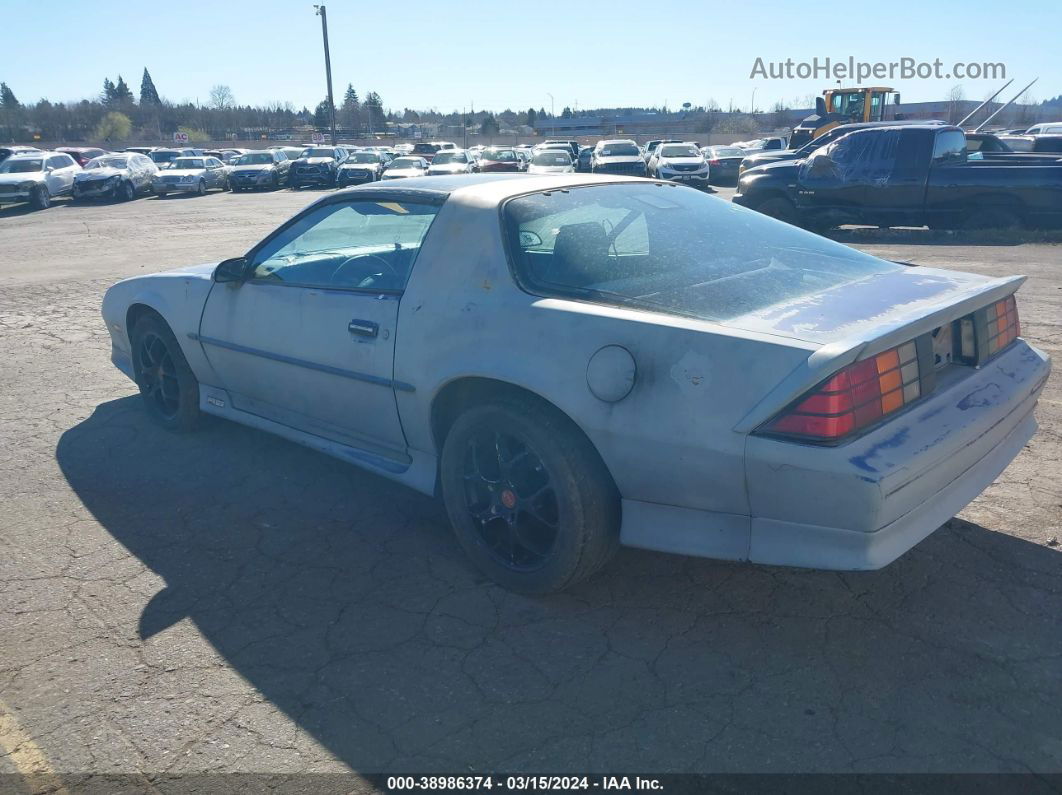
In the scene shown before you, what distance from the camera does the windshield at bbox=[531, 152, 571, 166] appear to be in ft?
87.5

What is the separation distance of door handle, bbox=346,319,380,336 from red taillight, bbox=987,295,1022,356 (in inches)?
92.3

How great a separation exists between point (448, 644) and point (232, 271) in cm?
235

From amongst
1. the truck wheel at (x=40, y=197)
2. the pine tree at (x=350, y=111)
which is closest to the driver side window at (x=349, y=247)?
the truck wheel at (x=40, y=197)

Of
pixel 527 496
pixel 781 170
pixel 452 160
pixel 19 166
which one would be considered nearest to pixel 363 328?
pixel 527 496

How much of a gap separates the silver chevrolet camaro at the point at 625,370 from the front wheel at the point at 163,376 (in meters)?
0.72

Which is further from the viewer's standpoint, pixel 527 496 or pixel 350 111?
pixel 350 111

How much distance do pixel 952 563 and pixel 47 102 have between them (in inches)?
3867

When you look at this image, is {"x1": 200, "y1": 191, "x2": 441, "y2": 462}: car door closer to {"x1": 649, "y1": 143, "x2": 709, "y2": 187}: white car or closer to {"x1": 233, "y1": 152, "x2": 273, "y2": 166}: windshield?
{"x1": 649, "y1": 143, "x2": 709, "y2": 187}: white car

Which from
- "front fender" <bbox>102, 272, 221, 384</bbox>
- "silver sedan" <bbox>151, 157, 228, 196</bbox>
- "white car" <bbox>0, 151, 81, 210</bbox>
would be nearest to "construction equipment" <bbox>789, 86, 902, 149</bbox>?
"silver sedan" <bbox>151, 157, 228, 196</bbox>

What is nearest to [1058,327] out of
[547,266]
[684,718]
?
[547,266]

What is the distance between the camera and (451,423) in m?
3.43

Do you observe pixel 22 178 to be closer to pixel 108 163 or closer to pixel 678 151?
pixel 108 163


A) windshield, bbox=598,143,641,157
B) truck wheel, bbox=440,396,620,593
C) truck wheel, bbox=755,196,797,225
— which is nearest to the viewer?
truck wheel, bbox=440,396,620,593

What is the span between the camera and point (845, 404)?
249cm
